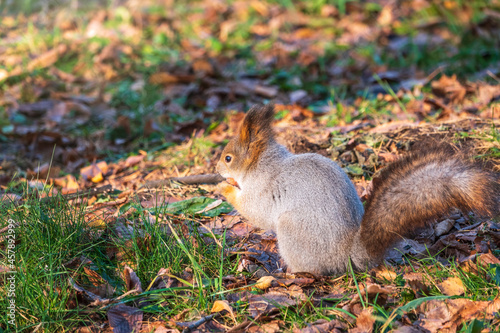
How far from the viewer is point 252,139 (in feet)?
9.29

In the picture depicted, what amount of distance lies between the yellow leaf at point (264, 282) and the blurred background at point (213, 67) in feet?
6.58

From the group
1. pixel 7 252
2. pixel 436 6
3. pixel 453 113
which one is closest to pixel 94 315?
pixel 7 252

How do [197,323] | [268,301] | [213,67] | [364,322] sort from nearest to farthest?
1. [364,322]
2. [197,323]
3. [268,301]
4. [213,67]

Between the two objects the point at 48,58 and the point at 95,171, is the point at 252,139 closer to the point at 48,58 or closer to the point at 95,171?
the point at 95,171

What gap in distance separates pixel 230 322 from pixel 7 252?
1123 millimetres

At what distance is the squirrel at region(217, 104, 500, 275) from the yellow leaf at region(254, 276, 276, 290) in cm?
18

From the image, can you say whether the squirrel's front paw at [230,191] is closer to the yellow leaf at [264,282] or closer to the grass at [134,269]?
the grass at [134,269]

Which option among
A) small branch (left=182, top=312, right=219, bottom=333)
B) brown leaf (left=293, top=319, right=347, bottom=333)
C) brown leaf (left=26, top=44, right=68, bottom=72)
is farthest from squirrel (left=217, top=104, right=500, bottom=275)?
brown leaf (left=26, top=44, right=68, bottom=72)

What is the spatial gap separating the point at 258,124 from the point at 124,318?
50.7 inches

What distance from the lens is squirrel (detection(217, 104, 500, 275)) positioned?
201cm

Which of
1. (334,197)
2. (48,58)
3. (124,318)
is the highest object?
(334,197)

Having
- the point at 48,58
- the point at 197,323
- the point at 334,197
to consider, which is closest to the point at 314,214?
the point at 334,197

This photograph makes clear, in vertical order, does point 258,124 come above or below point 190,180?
above

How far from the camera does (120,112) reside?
17.6ft
